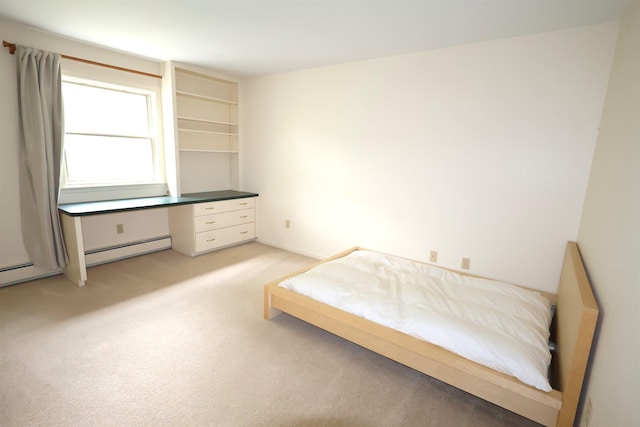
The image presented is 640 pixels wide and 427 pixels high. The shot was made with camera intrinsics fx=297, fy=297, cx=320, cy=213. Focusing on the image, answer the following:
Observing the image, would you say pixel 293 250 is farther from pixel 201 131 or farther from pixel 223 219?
pixel 201 131

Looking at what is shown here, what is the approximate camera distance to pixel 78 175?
3.18 m

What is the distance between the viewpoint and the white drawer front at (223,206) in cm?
366

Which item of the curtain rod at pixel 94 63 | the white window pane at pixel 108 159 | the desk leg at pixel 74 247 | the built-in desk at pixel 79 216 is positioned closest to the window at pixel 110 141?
the white window pane at pixel 108 159

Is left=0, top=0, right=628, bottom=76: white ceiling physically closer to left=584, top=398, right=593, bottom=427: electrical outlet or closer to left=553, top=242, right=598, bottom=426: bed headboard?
left=553, top=242, right=598, bottom=426: bed headboard

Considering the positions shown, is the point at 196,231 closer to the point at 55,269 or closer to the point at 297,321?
the point at 55,269

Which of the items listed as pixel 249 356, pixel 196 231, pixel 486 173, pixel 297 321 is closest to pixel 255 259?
pixel 196 231

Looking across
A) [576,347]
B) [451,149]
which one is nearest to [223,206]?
[451,149]

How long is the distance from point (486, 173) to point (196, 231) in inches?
128

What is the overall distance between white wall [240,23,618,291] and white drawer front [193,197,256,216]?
0.59 metres

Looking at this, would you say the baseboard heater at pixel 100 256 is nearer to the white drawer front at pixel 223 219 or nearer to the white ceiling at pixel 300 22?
the white drawer front at pixel 223 219

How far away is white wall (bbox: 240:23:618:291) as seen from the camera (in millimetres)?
2320

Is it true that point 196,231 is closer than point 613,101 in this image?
No

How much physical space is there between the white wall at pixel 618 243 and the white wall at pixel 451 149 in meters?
0.28

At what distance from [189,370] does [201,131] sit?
315 centimetres
